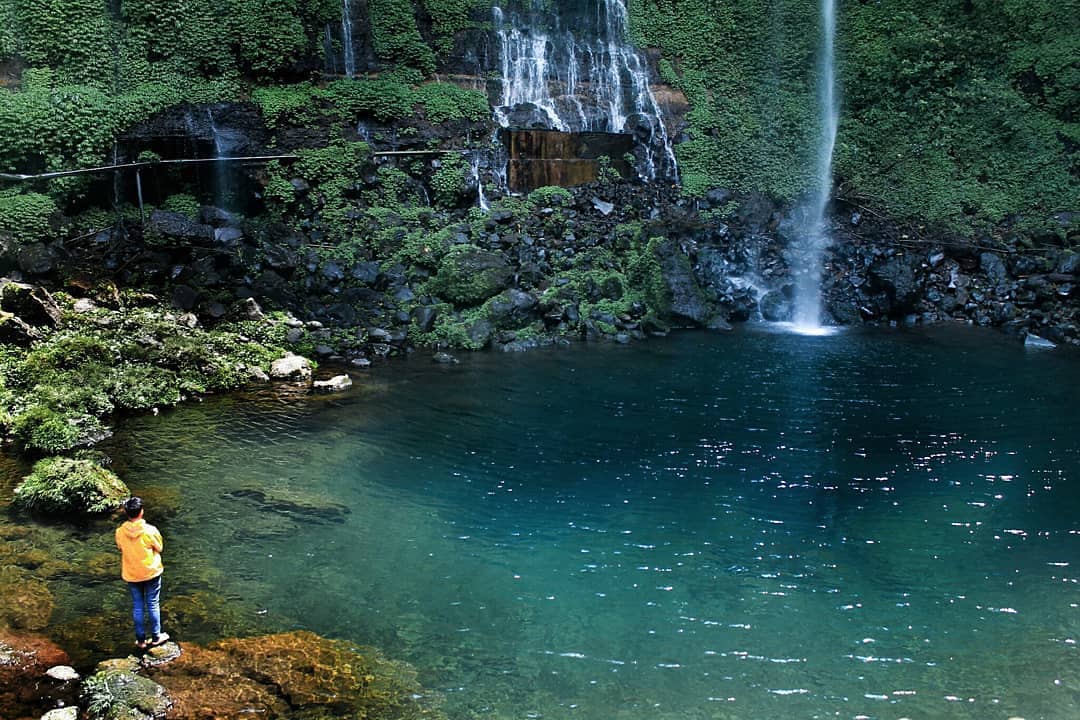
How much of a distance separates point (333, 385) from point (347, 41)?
1713 cm

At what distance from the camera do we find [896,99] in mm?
31734

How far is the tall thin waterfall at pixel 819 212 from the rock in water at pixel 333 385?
15835 mm

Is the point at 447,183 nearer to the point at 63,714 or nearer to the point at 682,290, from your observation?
the point at 682,290

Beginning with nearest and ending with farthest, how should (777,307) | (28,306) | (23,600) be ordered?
(23,600)
(28,306)
(777,307)

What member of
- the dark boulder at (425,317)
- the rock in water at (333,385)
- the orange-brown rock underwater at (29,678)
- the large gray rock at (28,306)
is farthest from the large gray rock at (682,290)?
the orange-brown rock underwater at (29,678)

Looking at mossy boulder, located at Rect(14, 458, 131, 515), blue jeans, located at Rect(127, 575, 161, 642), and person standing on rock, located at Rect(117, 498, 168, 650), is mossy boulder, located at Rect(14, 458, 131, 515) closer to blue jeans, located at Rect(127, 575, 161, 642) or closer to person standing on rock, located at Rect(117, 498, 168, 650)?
person standing on rock, located at Rect(117, 498, 168, 650)

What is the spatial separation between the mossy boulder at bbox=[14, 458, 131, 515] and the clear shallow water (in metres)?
0.83

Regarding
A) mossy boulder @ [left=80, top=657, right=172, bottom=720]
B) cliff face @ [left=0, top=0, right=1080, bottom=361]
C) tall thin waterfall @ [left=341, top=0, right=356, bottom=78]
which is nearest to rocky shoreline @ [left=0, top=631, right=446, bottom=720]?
mossy boulder @ [left=80, top=657, right=172, bottom=720]

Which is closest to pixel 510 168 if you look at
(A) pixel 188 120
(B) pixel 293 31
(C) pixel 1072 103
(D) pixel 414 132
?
(D) pixel 414 132

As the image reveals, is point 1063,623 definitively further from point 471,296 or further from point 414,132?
point 414,132

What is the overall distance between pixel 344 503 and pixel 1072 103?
32.8 m

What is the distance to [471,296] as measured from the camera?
24547 millimetres

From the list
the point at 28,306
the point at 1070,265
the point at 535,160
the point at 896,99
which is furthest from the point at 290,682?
the point at 896,99

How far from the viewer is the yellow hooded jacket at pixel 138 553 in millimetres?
8031
